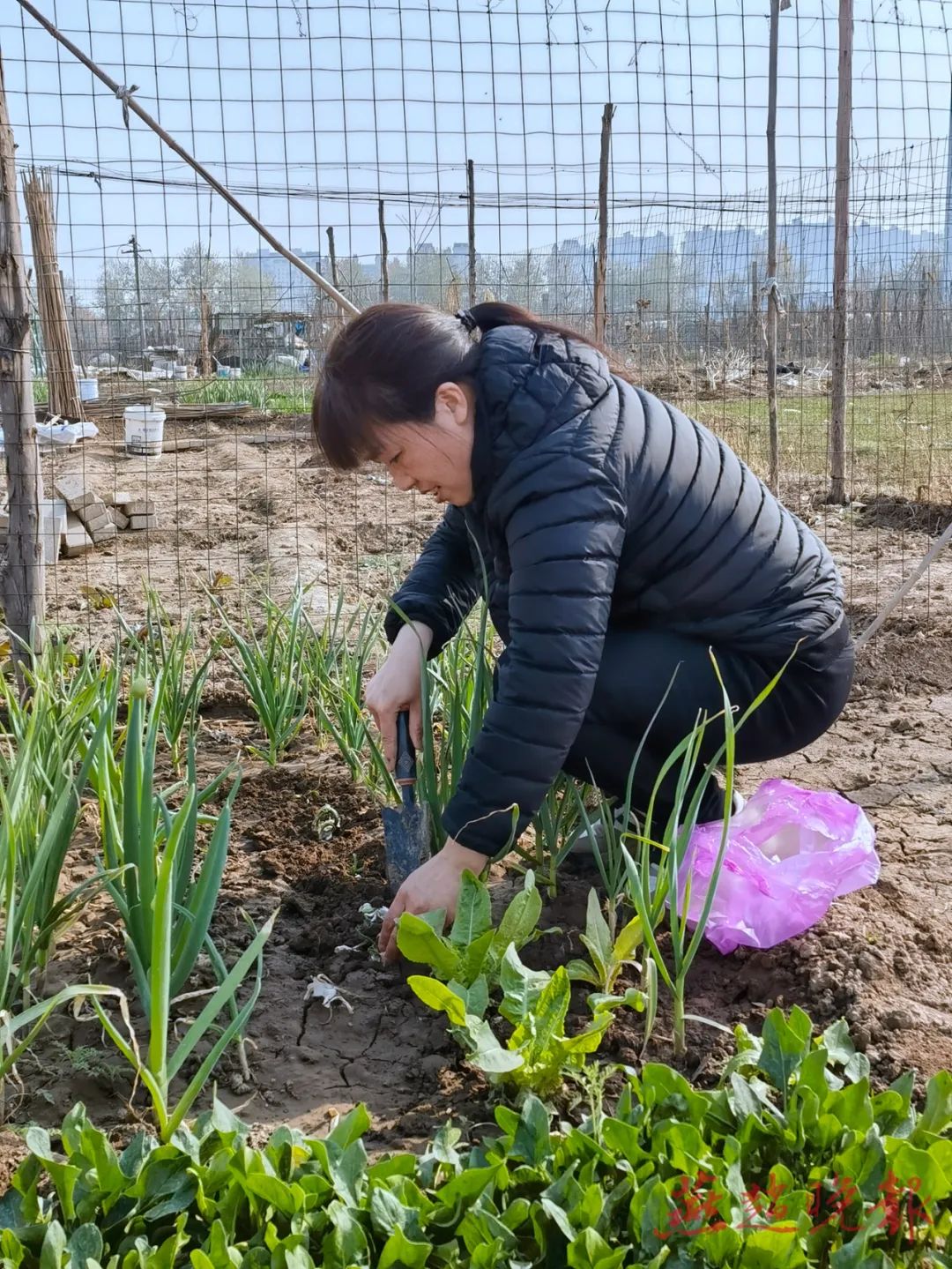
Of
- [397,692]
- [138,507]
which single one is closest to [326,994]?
[397,692]

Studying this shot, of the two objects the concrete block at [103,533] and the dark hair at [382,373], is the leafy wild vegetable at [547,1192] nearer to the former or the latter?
the dark hair at [382,373]

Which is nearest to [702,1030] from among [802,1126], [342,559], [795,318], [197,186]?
[802,1126]

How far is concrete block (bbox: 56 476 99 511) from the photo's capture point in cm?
641

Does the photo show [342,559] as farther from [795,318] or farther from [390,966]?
[795,318]

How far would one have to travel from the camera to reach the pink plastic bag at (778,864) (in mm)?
1941

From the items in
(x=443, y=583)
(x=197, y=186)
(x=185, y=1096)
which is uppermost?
(x=197, y=186)

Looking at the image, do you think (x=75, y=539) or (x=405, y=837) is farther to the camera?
(x=75, y=539)

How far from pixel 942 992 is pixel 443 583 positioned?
1.17 meters

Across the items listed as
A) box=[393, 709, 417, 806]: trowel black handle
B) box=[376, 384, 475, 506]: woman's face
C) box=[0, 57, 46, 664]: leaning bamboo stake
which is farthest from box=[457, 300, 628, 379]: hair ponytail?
box=[0, 57, 46, 664]: leaning bamboo stake

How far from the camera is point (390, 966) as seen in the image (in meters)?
1.99

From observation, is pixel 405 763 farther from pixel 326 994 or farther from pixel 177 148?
pixel 177 148

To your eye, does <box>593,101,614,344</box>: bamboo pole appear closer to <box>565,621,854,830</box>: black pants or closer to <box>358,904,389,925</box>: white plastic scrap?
<box>565,621,854,830</box>: black pants

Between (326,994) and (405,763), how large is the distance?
43 cm

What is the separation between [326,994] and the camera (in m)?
1.89
